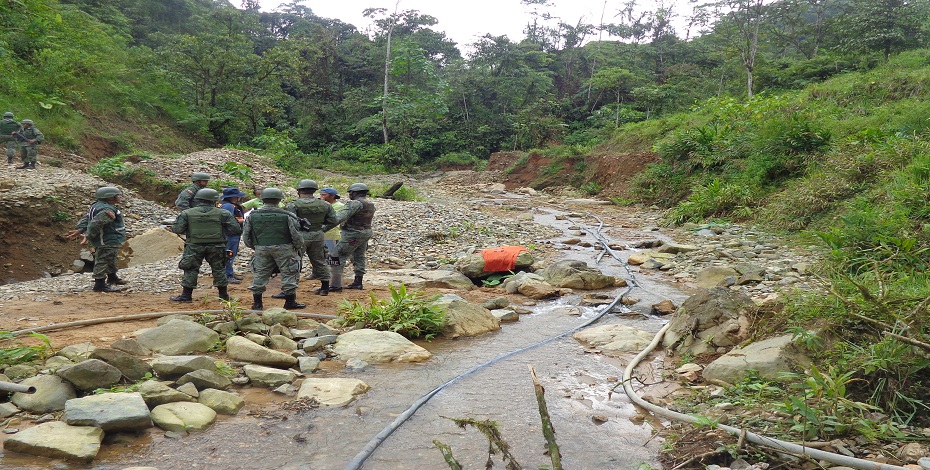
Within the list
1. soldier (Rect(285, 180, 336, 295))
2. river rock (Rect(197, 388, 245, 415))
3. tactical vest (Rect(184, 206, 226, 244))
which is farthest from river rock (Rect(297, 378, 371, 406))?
tactical vest (Rect(184, 206, 226, 244))

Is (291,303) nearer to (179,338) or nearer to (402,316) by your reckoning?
(402,316)

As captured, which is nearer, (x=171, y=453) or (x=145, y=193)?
(x=171, y=453)

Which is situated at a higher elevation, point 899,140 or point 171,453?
point 899,140

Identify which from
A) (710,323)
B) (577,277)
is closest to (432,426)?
(710,323)

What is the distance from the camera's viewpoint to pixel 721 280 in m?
Result: 7.73

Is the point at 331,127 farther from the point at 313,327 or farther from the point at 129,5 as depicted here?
the point at 313,327

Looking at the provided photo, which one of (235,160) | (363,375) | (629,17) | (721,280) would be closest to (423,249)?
(721,280)

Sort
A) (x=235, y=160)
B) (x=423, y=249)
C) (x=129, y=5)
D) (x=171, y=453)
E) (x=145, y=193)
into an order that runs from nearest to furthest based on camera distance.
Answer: (x=171, y=453) < (x=423, y=249) < (x=145, y=193) < (x=235, y=160) < (x=129, y=5)

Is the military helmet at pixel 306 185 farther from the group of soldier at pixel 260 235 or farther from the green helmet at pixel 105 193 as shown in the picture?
the green helmet at pixel 105 193

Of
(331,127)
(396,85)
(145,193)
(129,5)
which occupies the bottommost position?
(145,193)

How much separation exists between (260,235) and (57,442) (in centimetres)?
372

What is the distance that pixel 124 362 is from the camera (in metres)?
3.99

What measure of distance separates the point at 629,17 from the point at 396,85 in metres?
20.5

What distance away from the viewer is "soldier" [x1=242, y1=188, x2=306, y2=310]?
21.5ft
